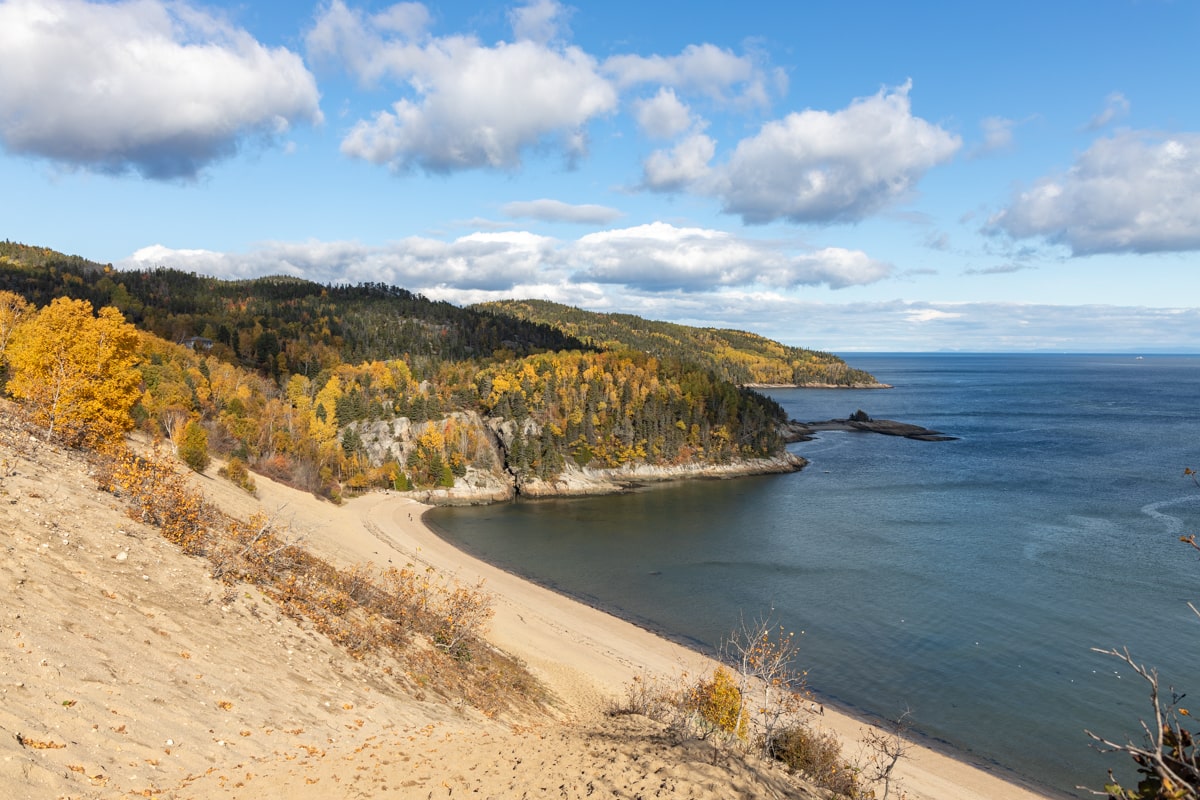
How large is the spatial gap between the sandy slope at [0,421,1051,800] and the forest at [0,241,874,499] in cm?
1522

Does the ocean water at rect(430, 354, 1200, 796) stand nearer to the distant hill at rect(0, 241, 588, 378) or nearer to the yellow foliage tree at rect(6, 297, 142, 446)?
the yellow foliage tree at rect(6, 297, 142, 446)

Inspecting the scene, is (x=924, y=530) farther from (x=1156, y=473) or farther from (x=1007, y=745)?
(x=1156, y=473)

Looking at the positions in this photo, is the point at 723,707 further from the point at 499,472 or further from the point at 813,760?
the point at 499,472

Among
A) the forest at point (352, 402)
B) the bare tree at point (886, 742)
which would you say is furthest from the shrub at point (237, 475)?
the bare tree at point (886, 742)

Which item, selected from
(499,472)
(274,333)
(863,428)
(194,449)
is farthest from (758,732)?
(274,333)

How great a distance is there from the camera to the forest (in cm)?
4066

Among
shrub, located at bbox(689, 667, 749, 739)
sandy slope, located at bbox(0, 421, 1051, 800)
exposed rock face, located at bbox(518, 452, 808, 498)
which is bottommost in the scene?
exposed rock face, located at bbox(518, 452, 808, 498)

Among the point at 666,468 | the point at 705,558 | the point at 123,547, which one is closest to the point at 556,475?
the point at 666,468

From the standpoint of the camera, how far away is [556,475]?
10369cm

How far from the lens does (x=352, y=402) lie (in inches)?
4072

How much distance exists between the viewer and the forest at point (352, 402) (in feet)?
133

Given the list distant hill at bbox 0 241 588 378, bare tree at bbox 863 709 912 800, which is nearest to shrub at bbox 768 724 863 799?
bare tree at bbox 863 709 912 800

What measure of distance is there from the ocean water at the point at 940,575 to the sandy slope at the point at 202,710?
1074 centimetres

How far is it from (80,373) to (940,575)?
6414cm
